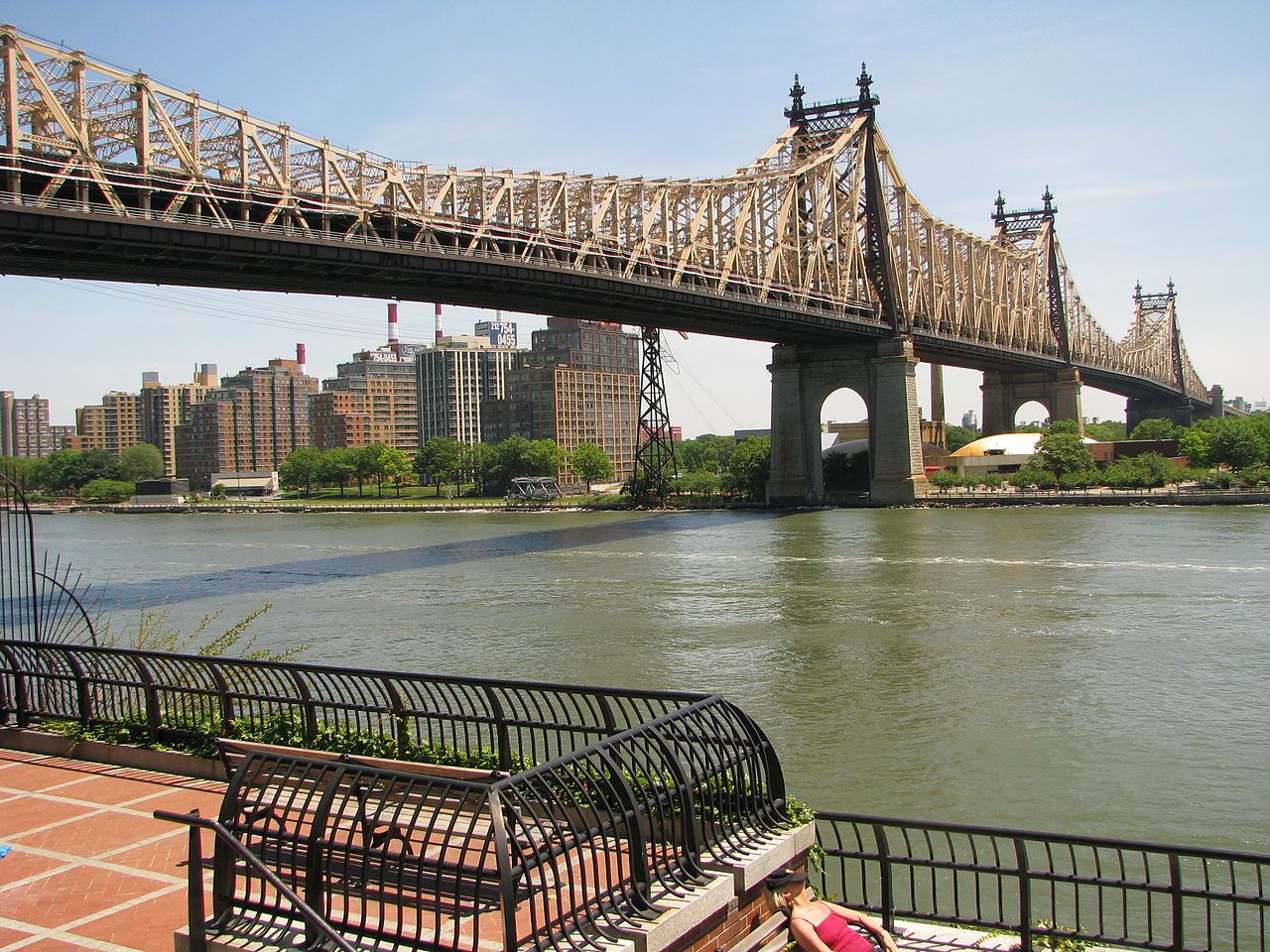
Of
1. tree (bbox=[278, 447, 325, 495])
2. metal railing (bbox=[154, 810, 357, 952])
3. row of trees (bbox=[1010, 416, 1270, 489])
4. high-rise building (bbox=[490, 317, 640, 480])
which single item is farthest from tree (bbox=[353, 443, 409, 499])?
metal railing (bbox=[154, 810, 357, 952])

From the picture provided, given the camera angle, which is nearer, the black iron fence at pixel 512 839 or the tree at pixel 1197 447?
the black iron fence at pixel 512 839

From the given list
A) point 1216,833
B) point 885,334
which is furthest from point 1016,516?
point 1216,833

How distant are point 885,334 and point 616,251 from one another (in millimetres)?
28530

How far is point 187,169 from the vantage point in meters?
38.9

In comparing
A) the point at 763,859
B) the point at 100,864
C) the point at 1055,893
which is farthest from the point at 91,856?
the point at 1055,893

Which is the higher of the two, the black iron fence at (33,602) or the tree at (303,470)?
the tree at (303,470)

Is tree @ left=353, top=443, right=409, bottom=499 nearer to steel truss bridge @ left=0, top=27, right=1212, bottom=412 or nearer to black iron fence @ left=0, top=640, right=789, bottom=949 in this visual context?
steel truss bridge @ left=0, top=27, right=1212, bottom=412

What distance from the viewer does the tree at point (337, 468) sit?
158250 mm

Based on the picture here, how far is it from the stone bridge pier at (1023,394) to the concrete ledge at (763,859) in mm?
117572

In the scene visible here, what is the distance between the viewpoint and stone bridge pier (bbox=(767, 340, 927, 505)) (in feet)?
264

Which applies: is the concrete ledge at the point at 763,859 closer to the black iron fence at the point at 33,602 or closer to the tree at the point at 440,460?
the black iron fence at the point at 33,602

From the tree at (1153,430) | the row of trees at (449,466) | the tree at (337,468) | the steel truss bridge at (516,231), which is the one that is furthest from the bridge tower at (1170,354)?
the tree at (337,468)

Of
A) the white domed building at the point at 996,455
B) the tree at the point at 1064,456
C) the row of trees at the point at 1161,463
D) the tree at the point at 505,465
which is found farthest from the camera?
the tree at the point at 505,465

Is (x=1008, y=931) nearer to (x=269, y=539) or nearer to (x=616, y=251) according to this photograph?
(x=616, y=251)
